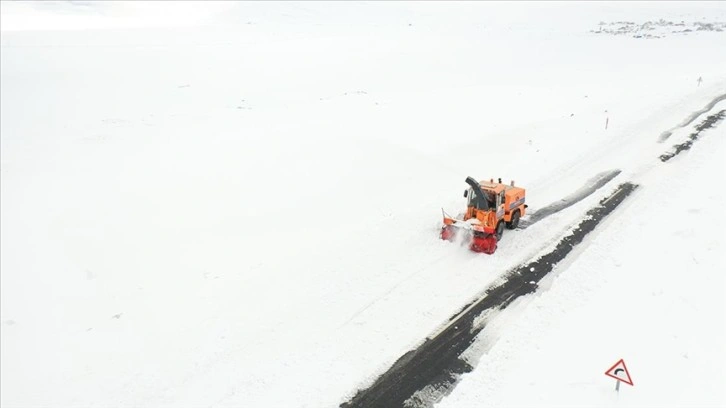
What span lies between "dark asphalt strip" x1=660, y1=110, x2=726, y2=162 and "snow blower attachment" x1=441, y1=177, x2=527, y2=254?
11131 millimetres

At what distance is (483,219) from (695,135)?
1711cm

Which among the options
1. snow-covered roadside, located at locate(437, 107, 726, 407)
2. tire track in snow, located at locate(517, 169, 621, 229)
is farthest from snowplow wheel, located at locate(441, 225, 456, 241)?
snow-covered roadside, located at locate(437, 107, 726, 407)

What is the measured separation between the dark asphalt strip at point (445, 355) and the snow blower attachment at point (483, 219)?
134 cm

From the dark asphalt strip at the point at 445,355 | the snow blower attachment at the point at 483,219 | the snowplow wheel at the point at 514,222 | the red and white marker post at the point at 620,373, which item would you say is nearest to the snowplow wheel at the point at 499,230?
the snow blower attachment at the point at 483,219

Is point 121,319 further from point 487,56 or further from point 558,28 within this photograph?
point 558,28

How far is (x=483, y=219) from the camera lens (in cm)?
1484

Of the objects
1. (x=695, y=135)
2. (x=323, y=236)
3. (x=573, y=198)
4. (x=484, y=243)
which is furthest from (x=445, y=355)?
(x=695, y=135)

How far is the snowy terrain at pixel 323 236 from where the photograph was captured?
10.5m

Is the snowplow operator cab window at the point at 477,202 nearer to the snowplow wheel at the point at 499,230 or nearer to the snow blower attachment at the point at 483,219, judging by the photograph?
the snow blower attachment at the point at 483,219

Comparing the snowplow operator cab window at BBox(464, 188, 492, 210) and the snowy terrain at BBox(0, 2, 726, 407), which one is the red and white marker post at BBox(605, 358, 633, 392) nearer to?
the snowy terrain at BBox(0, 2, 726, 407)

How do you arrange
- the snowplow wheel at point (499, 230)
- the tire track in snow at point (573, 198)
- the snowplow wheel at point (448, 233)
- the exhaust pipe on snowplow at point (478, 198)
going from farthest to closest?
the tire track in snow at point (573, 198) → the snowplow wheel at point (499, 230) → the snowplow wheel at point (448, 233) → the exhaust pipe on snowplow at point (478, 198)

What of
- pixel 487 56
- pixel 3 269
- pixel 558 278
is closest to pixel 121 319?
pixel 3 269

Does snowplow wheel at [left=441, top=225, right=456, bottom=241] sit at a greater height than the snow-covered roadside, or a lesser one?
greater

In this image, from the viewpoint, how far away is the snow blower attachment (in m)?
14.5
